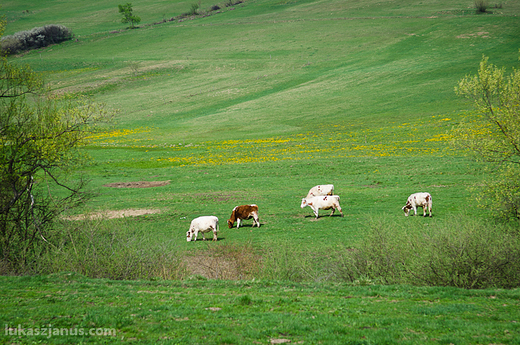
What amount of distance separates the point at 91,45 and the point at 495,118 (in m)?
172

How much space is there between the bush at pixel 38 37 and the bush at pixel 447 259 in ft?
583

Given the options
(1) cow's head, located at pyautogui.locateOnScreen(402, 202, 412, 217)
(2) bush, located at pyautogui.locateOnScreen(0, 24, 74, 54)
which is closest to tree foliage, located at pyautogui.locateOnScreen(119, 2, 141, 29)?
(2) bush, located at pyautogui.locateOnScreen(0, 24, 74, 54)

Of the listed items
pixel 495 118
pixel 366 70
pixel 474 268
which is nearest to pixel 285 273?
pixel 474 268

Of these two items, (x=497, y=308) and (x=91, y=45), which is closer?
(x=497, y=308)

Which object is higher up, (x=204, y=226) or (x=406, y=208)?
(x=204, y=226)

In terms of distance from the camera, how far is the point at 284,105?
294 ft

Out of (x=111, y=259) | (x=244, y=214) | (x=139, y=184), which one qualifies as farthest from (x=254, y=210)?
(x=139, y=184)

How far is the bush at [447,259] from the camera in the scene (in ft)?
47.0

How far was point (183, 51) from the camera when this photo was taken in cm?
14562

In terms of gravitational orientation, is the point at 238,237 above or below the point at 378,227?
below

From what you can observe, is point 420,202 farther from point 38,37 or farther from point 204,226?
point 38,37

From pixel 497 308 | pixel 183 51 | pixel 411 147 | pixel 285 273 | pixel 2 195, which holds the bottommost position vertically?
pixel 411 147

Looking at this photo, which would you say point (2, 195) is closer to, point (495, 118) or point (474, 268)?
point (474, 268)

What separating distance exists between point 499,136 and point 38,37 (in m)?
185
